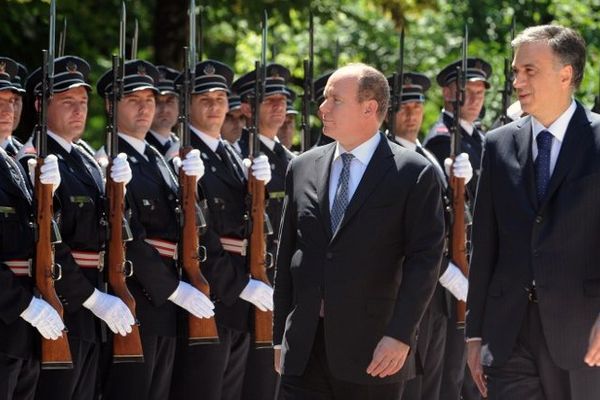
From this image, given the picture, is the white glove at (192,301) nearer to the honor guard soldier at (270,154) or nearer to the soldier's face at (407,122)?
the honor guard soldier at (270,154)

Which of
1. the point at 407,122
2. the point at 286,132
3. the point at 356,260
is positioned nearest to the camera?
the point at 356,260

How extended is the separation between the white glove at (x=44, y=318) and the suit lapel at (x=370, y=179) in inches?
71.7

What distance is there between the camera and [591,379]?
6.42m

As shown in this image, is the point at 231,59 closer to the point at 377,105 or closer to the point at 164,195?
the point at 164,195

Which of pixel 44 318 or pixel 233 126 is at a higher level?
pixel 233 126

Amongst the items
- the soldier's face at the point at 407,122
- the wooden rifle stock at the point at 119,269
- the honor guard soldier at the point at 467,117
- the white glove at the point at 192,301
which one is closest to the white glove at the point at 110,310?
the wooden rifle stock at the point at 119,269

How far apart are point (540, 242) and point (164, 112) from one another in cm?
425

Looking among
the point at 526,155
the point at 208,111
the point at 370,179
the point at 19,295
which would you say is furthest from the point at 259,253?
the point at 526,155

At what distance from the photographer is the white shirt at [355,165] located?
703cm

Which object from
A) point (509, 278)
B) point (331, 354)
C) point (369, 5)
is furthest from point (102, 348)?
point (369, 5)

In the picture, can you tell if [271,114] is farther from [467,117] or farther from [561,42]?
[561,42]

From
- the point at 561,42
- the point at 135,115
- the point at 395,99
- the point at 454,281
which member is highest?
the point at 395,99

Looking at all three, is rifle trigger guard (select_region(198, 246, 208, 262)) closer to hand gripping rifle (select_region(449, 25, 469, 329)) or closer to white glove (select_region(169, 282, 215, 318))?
white glove (select_region(169, 282, 215, 318))

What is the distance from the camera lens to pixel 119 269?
870 centimetres
